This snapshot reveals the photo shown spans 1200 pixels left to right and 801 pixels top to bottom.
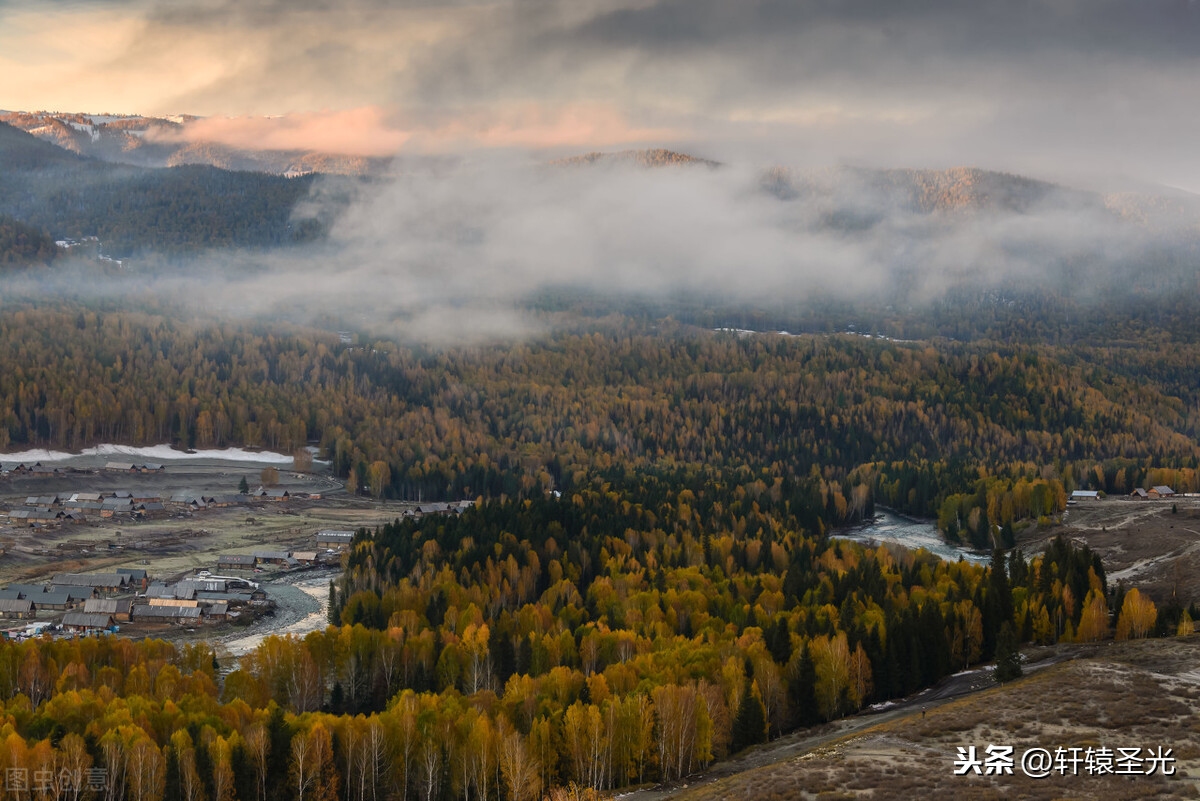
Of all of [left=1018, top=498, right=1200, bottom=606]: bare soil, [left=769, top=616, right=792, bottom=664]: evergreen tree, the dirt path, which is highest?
[left=1018, top=498, right=1200, bottom=606]: bare soil

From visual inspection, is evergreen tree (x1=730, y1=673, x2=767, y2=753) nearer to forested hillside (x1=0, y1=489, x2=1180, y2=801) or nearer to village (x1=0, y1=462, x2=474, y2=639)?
forested hillside (x1=0, y1=489, x2=1180, y2=801)

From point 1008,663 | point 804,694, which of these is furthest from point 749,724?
point 1008,663

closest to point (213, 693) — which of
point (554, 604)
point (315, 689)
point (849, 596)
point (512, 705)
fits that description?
point (315, 689)

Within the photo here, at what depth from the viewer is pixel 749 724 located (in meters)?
87.9

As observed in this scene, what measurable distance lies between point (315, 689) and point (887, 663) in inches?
2043

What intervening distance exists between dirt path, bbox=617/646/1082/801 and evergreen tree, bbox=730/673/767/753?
1.61 meters

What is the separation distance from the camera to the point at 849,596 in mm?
122125

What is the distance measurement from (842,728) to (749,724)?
7.59 m

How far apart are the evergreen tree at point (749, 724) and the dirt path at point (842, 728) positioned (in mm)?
1608

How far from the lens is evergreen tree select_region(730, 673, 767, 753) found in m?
87.3

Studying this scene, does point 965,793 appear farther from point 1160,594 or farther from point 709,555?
point 709,555

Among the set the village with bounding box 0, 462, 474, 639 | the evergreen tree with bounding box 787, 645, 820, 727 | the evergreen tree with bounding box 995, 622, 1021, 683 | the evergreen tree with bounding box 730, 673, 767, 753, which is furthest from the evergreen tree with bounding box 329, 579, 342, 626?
the evergreen tree with bounding box 995, 622, 1021, 683

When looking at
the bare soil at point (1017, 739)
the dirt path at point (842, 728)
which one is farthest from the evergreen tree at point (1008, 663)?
the bare soil at point (1017, 739)

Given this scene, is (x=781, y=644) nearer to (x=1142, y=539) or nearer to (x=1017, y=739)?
(x=1017, y=739)
